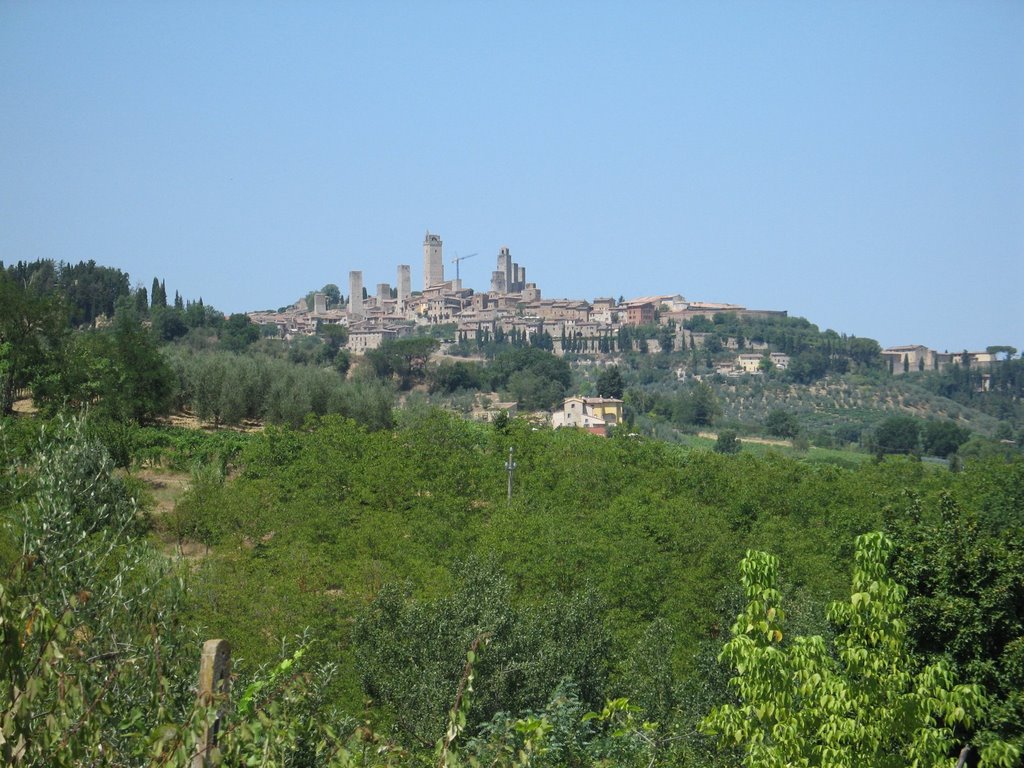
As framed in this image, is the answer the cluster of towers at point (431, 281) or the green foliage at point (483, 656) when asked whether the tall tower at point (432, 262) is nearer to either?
the cluster of towers at point (431, 281)

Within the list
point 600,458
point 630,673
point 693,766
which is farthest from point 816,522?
point 693,766

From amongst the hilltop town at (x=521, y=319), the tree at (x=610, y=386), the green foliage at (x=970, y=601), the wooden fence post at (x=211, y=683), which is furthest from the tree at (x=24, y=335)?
the hilltop town at (x=521, y=319)

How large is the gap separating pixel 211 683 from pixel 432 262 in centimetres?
17082

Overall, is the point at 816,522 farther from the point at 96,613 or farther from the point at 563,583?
the point at 96,613

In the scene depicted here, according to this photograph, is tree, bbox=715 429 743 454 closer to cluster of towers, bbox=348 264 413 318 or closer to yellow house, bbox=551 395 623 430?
yellow house, bbox=551 395 623 430

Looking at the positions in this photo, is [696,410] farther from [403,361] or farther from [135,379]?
[135,379]

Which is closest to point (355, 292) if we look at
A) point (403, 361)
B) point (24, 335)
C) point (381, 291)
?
point (381, 291)

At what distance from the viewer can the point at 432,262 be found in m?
174

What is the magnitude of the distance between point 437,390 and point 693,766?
69.7 m

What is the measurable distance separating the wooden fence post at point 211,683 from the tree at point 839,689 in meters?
3.52

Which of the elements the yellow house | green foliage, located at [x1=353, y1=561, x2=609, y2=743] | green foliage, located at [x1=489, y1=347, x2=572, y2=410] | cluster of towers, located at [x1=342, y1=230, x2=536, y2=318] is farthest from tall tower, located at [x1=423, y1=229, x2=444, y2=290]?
green foliage, located at [x1=353, y1=561, x2=609, y2=743]

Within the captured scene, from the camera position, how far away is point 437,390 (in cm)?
7912

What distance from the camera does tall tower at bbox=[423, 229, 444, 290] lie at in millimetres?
172875

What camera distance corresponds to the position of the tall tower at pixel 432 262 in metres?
173
